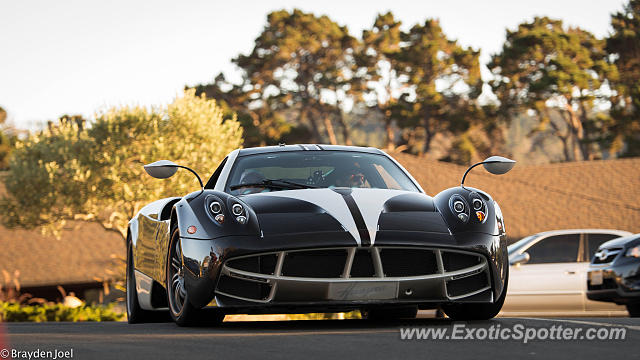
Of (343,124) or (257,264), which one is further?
(343,124)

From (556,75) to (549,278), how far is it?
1710 inches

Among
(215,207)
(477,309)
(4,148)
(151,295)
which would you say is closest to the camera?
(215,207)

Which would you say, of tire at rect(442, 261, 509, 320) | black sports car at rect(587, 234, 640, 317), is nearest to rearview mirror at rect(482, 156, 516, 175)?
tire at rect(442, 261, 509, 320)

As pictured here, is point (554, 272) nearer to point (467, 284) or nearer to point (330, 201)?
point (467, 284)

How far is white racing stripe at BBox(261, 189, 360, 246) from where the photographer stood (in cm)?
592

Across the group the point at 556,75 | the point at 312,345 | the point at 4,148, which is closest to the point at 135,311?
the point at 312,345

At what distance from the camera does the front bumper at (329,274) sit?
19.1 feet

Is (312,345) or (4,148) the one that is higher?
(312,345)

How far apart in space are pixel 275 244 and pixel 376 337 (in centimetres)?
97

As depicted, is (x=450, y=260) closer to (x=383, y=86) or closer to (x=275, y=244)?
(x=275, y=244)

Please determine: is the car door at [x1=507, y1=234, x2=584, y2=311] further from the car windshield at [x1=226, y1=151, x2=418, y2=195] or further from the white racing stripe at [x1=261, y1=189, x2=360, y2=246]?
the white racing stripe at [x1=261, y1=189, x2=360, y2=246]

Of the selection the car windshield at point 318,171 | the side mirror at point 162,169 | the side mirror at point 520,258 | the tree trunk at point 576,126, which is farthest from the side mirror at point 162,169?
the tree trunk at point 576,126

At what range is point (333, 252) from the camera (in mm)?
5871

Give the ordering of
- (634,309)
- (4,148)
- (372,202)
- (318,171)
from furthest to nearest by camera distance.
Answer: (4,148)
(634,309)
(318,171)
(372,202)
